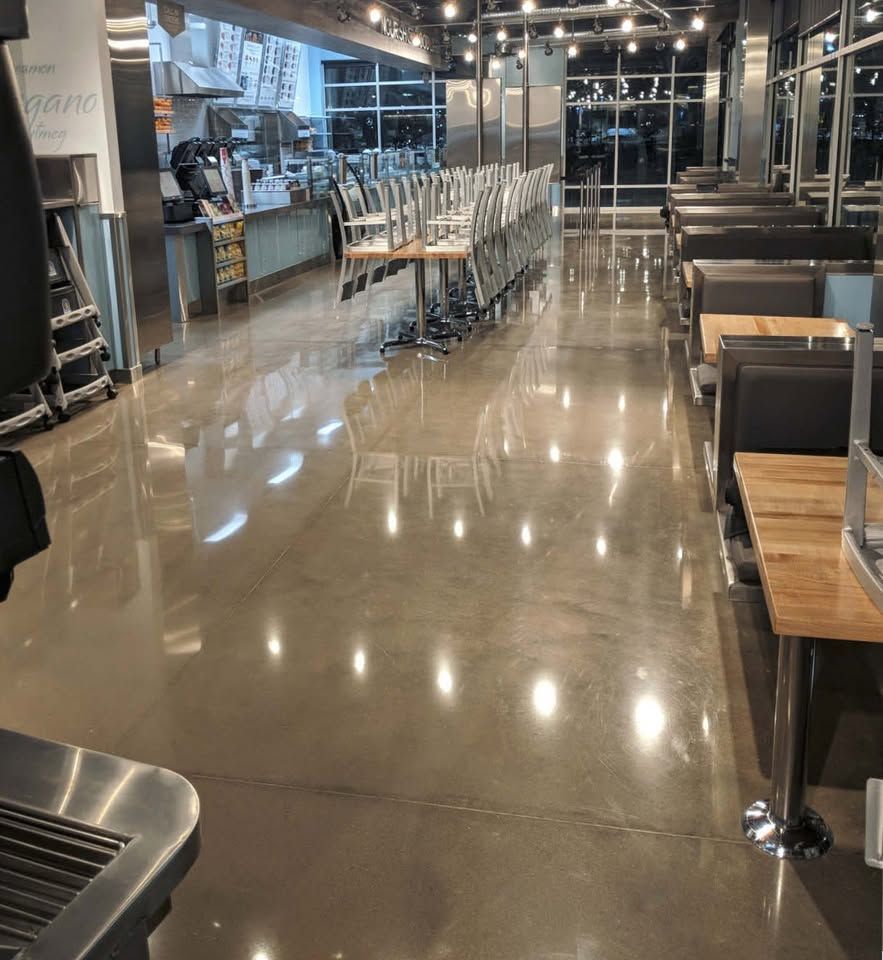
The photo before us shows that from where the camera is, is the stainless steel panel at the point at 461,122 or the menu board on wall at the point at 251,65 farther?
the stainless steel panel at the point at 461,122

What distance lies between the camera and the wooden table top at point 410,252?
22.9ft

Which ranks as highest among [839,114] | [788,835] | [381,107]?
[381,107]

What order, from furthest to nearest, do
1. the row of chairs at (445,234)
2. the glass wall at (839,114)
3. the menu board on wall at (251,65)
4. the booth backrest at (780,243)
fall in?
1. the menu board on wall at (251,65)
2. the row of chairs at (445,234)
3. the glass wall at (839,114)
4. the booth backrest at (780,243)

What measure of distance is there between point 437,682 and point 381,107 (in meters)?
19.4

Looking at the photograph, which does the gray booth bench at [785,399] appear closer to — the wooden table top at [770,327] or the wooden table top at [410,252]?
the wooden table top at [770,327]

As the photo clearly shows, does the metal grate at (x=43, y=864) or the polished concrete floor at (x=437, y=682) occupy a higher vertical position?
the metal grate at (x=43, y=864)

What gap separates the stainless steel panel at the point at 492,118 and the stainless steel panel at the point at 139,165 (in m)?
11.9

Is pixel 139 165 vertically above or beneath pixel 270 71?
beneath

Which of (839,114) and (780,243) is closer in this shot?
(780,243)

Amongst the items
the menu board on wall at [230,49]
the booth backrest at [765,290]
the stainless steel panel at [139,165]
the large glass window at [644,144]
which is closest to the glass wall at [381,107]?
the menu board on wall at [230,49]

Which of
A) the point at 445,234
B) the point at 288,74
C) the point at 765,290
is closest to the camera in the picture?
the point at 765,290

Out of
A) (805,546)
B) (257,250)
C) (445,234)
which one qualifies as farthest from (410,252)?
(805,546)

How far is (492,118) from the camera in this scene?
1775 centimetres

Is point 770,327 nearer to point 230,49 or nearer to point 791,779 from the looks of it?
point 791,779
